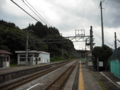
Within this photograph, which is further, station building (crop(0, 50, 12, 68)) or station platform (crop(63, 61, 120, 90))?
station building (crop(0, 50, 12, 68))

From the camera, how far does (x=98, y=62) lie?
21.8 m

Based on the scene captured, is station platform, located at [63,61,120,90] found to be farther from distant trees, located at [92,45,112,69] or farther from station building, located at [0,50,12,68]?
station building, located at [0,50,12,68]

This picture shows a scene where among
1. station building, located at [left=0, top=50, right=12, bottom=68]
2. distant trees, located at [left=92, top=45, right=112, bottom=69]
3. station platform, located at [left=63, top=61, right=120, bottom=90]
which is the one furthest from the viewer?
station building, located at [left=0, top=50, right=12, bottom=68]

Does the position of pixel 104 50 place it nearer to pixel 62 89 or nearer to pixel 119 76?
pixel 119 76

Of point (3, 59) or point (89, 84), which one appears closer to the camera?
point (89, 84)

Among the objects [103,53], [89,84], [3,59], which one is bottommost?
[89,84]

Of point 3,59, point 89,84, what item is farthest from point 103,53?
point 3,59

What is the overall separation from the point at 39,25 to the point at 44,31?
16.2 ft

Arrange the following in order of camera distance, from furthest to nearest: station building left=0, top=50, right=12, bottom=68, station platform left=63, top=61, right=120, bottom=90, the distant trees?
station building left=0, top=50, right=12, bottom=68 → the distant trees → station platform left=63, top=61, right=120, bottom=90

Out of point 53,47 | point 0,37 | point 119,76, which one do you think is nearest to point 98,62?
point 119,76

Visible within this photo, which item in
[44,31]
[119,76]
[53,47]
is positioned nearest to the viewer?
[119,76]

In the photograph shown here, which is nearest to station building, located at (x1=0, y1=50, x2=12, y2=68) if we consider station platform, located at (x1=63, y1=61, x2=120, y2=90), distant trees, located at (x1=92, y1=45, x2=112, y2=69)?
distant trees, located at (x1=92, y1=45, x2=112, y2=69)

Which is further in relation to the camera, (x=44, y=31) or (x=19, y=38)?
(x=44, y=31)

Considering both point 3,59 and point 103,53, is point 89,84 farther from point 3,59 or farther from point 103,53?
point 3,59
